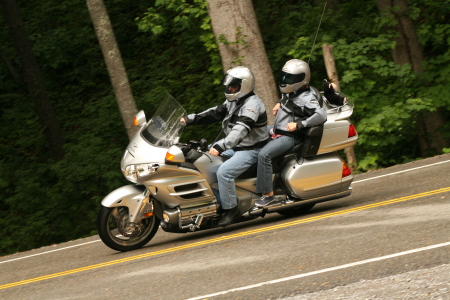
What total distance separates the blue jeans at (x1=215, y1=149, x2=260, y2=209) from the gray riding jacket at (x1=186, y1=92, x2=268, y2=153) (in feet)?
0.51

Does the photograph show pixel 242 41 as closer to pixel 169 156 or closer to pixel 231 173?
pixel 231 173

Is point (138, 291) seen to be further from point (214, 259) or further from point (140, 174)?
point (140, 174)

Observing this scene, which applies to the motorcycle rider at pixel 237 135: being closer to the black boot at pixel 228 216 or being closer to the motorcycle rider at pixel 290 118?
the black boot at pixel 228 216

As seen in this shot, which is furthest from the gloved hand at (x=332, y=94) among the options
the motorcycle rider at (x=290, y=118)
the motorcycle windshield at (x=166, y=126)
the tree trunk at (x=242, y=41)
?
the tree trunk at (x=242, y=41)

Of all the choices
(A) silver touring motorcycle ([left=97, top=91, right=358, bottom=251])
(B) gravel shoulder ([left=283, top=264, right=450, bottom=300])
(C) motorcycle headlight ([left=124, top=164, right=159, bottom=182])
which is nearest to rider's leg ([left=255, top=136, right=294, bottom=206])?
(A) silver touring motorcycle ([left=97, top=91, right=358, bottom=251])

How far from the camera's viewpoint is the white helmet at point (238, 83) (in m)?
8.20

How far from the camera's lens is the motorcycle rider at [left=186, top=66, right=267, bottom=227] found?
8.07m

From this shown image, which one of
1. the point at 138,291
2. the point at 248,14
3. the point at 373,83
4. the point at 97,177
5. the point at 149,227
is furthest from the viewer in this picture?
the point at 97,177

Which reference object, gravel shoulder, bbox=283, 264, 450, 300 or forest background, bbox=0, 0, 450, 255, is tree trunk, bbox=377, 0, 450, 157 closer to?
forest background, bbox=0, 0, 450, 255

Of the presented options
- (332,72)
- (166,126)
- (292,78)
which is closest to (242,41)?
(332,72)

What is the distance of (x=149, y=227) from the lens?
8.49 m

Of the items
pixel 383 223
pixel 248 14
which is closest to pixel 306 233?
pixel 383 223

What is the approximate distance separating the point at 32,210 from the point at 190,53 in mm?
5508

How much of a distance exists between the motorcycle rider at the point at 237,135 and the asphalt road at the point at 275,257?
0.55 metres
